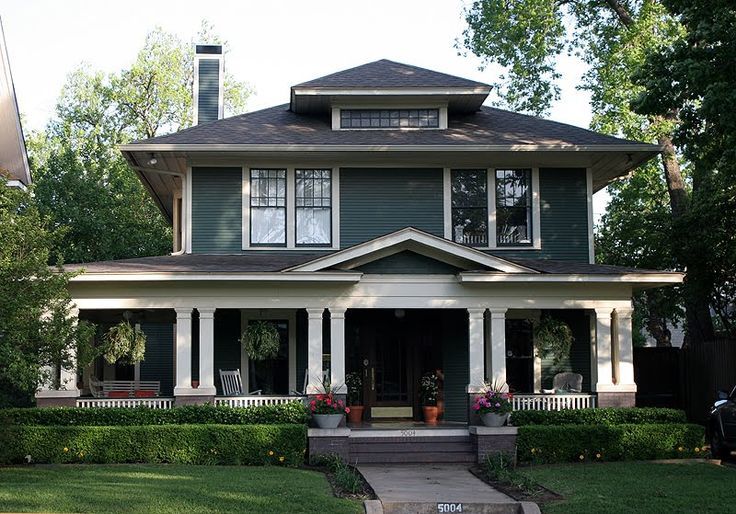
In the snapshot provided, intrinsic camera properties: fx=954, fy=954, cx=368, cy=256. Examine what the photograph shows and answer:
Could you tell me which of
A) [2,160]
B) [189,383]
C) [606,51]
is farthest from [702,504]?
[606,51]

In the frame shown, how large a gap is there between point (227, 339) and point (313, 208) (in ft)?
11.0

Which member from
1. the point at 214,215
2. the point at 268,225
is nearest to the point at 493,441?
the point at 268,225

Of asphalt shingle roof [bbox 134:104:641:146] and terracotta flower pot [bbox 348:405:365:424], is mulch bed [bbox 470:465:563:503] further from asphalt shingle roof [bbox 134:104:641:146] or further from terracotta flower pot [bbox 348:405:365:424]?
asphalt shingle roof [bbox 134:104:641:146]

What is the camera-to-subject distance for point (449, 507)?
41.4 feet

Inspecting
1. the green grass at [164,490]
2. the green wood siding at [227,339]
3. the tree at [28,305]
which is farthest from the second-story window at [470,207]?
the tree at [28,305]

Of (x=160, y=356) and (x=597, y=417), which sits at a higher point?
(x=160, y=356)

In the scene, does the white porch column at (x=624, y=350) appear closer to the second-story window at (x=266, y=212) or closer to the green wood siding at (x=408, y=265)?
A: the green wood siding at (x=408, y=265)

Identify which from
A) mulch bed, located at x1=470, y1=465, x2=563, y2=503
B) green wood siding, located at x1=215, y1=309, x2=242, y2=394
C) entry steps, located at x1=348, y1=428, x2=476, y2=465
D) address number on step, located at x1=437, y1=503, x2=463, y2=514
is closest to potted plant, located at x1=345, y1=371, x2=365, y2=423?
entry steps, located at x1=348, y1=428, x2=476, y2=465

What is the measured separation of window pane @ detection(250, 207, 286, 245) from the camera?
20.4 meters

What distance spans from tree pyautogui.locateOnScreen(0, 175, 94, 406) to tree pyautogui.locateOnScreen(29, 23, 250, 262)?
15.4 meters

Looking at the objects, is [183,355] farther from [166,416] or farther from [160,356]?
[160,356]

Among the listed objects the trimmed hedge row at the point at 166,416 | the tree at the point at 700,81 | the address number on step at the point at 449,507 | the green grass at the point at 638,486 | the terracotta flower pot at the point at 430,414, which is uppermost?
the tree at the point at 700,81

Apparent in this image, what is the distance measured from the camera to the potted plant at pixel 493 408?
17.4 meters

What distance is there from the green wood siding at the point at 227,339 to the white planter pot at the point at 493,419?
18.5 feet
